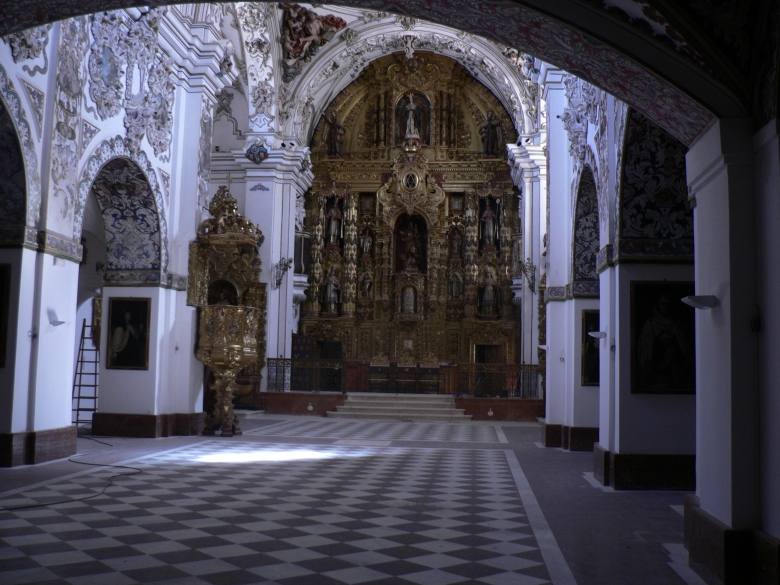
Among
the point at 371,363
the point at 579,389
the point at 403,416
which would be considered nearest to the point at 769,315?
the point at 579,389

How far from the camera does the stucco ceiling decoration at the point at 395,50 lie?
72.4 ft

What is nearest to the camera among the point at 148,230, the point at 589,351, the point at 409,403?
the point at 589,351

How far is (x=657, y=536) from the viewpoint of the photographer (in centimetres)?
607

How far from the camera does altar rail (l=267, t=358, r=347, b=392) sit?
795 inches

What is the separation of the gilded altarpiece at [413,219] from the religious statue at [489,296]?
49mm

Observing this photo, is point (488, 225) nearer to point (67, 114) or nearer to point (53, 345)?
point (67, 114)

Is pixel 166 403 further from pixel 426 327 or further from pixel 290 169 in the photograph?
pixel 426 327

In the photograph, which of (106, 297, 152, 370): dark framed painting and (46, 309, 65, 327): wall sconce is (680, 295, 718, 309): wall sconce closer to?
(46, 309, 65, 327): wall sconce

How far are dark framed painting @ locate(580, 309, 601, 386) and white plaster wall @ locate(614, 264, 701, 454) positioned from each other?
137 inches

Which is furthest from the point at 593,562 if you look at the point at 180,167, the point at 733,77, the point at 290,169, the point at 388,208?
the point at 388,208

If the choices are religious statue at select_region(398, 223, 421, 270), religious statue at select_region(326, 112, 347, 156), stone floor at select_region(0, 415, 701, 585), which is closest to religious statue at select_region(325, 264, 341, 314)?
religious statue at select_region(398, 223, 421, 270)

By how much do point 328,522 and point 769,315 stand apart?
3.93 meters

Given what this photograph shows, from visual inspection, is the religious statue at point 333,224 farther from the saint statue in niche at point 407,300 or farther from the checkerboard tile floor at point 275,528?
the checkerboard tile floor at point 275,528

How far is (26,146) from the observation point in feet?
29.2
